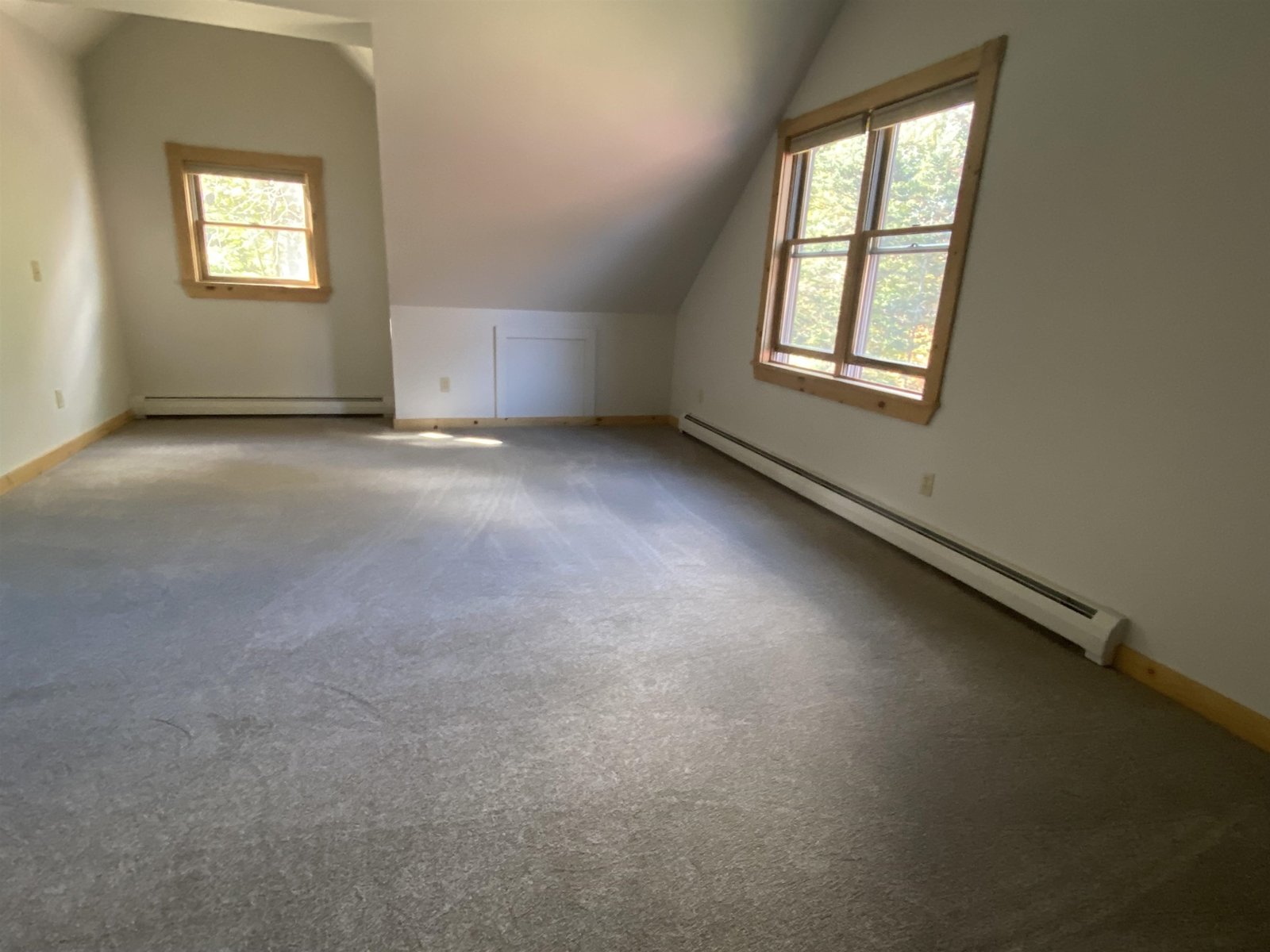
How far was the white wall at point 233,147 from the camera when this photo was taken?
4.64m

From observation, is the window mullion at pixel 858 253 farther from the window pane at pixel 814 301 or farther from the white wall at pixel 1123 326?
the white wall at pixel 1123 326

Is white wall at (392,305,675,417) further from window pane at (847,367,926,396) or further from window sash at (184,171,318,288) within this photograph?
window pane at (847,367,926,396)

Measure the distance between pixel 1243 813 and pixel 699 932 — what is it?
139 cm

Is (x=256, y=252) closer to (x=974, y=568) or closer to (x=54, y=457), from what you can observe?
(x=54, y=457)

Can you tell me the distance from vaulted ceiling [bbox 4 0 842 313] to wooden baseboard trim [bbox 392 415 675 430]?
913 millimetres

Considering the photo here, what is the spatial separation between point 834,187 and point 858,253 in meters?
0.54

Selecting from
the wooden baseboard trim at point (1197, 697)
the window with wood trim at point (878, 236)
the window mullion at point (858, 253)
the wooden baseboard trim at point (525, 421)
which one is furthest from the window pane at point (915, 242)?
the wooden baseboard trim at point (525, 421)

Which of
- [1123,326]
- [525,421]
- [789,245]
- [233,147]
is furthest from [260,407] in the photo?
[1123,326]

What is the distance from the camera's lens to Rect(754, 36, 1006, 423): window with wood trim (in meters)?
2.86

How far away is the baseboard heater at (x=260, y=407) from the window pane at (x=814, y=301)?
3.50 metres

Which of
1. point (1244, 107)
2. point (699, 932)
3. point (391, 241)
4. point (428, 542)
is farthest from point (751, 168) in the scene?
point (699, 932)

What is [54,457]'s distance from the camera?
3.95 metres

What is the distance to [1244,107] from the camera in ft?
6.07

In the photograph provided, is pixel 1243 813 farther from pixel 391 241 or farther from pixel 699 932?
pixel 391 241
